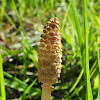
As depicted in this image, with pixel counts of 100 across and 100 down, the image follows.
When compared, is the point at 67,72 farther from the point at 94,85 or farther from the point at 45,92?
the point at 45,92

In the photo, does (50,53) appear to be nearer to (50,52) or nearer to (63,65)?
(50,52)

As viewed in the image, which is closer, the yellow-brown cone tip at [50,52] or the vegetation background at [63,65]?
the yellow-brown cone tip at [50,52]

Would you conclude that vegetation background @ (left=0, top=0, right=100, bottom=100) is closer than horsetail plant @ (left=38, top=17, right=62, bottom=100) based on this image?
No

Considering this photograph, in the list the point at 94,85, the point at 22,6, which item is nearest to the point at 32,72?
the point at 94,85

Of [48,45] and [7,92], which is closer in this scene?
[48,45]

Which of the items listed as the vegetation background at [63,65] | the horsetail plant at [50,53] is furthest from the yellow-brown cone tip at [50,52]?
the vegetation background at [63,65]

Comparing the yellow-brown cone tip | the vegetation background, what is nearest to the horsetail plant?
the yellow-brown cone tip

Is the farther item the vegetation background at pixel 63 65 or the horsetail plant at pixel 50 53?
the vegetation background at pixel 63 65

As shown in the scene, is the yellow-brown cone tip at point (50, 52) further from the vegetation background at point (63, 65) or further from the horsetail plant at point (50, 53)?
the vegetation background at point (63, 65)

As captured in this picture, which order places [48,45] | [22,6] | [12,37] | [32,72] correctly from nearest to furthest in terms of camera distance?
[48,45] < [32,72] < [12,37] < [22,6]

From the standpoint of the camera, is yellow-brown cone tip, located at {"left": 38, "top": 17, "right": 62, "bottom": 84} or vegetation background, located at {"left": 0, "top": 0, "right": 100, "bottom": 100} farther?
vegetation background, located at {"left": 0, "top": 0, "right": 100, "bottom": 100}

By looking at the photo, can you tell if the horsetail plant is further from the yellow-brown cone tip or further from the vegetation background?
the vegetation background
